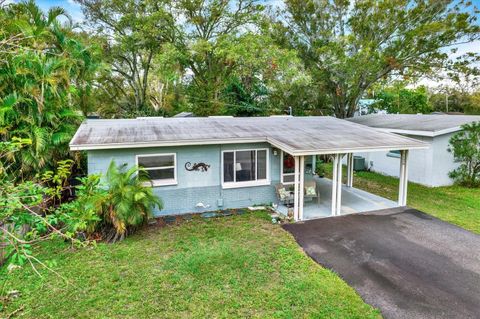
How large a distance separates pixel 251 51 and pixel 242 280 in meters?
16.2

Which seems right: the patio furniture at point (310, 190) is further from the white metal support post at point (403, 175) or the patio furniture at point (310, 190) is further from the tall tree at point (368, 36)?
the tall tree at point (368, 36)

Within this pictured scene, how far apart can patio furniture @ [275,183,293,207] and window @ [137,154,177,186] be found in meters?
3.61

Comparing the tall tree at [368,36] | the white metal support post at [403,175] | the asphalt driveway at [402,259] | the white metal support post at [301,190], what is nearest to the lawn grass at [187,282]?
the asphalt driveway at [402,259]

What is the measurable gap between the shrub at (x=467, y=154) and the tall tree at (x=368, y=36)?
6.95m

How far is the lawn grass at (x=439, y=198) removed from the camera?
389 inches

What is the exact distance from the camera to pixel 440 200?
11938 millimetres

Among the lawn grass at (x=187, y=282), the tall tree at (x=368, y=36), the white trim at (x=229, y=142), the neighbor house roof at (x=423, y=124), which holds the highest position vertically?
the tall tree at (x=368, y=36)

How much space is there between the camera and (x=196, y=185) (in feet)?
33.6

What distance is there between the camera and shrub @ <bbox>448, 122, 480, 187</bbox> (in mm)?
13633

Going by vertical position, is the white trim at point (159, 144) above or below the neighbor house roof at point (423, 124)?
below

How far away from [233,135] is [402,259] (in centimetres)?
613

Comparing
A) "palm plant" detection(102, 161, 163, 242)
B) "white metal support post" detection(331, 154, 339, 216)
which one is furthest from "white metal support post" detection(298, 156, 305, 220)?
"palm plant" detection(102, 161, 163, 242)

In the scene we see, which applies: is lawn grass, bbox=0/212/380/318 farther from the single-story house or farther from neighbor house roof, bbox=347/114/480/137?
neighbor house roof, bbox=347/114/480/137

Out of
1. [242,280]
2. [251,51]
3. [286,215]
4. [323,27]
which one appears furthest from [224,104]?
[242,280]
